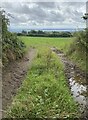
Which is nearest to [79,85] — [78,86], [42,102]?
[78,86]

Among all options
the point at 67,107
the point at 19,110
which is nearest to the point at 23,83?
the point at 67,107

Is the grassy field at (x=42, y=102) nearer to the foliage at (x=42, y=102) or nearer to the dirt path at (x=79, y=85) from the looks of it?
the foliage at (x=42, y=102)

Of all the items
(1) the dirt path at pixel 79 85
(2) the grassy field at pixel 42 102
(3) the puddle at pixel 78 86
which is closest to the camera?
(2) the grassy field at pixel 42 102

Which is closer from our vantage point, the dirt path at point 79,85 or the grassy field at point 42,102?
the grassy field at point 42,102

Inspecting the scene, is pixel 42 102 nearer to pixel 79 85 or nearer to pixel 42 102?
pixel 42 102

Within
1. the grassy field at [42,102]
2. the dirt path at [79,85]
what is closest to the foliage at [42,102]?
the grassy field at [42,102]

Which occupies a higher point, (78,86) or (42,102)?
(42,102)

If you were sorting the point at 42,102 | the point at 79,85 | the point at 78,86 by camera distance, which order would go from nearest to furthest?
1. the point at 42,102
2. the point at 78,86
3. the point at 79,85

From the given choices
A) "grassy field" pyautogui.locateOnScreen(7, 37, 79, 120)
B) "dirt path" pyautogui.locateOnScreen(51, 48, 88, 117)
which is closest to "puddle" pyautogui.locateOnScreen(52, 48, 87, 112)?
"dirt path" pyautogui.locateOnScreen(51, 48, 88, 117)

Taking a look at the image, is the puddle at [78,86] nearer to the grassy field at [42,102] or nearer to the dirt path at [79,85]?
the dirt path at [79,85]

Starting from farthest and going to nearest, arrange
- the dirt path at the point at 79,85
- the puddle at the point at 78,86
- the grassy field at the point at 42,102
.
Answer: the puddle at the point at 78,86
the dirt path at the point at 79,85
the grassy field at the point at 42,102

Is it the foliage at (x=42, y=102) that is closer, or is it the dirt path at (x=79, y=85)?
the foliage at (x=42, y=102)

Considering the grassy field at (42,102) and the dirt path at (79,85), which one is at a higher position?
the grassy field at (42,102)

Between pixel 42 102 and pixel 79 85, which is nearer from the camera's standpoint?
pixel 42 102
